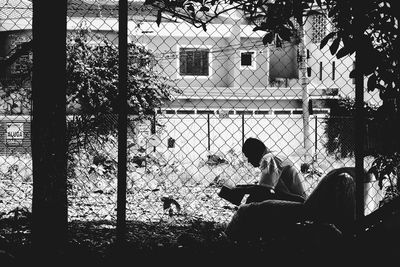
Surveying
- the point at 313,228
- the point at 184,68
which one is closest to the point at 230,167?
the point at 313,228

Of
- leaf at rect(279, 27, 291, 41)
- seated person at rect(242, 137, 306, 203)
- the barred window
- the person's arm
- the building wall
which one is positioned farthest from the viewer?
the building wall

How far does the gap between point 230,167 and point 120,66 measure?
9786 millimetres

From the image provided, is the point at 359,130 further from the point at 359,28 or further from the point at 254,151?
the point at 254,151

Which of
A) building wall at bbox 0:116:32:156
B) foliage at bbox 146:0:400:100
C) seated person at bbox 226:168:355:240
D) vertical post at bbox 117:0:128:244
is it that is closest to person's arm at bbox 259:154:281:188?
seated person at bbox 226:168:355:240

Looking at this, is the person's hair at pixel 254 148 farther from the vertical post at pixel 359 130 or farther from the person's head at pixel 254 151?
the vertical post at pixel 359 130

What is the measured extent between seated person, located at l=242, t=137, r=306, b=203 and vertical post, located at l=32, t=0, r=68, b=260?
304 cm

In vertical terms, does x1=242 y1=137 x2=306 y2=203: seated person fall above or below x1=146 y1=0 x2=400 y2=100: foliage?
below

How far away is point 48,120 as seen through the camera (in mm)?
2393

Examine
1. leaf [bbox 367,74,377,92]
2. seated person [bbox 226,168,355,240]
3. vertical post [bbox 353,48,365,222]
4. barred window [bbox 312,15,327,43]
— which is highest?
barred window [bbox 312,15,327,43]

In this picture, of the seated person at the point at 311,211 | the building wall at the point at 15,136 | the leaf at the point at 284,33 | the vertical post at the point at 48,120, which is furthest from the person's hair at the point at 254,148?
the building wall at the point at 15,136

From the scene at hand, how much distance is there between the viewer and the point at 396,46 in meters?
2.74

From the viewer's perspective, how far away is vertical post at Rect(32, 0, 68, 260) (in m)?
2.39

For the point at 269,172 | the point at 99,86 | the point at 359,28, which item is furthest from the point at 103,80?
the point at 359,28

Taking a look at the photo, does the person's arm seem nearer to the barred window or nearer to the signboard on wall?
the barred window
